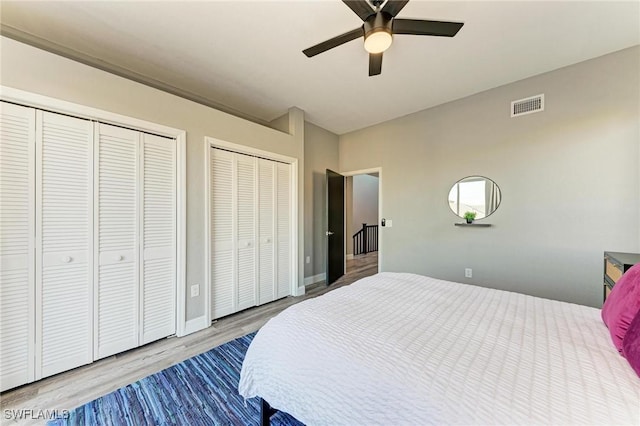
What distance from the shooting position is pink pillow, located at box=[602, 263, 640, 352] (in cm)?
100

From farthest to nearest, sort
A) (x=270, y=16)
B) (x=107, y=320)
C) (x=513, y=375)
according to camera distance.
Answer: (x=107, y=320) → (x=270, y=16) → (x=513, y=375)

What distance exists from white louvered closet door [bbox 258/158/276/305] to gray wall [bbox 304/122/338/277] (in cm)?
78

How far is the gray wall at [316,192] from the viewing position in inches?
157

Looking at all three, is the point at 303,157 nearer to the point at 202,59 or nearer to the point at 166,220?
the point at 202,59

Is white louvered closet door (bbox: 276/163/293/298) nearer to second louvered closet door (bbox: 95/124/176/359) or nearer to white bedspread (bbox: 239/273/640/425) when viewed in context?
second louvered closet door (bbox: 95/124/176/359)

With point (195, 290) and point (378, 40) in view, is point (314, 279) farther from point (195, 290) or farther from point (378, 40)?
point (378, 40)

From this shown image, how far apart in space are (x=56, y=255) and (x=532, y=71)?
4835mm

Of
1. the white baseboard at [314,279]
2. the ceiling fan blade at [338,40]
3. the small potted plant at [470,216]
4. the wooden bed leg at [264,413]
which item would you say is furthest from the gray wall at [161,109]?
the small potted plant at [470,216]

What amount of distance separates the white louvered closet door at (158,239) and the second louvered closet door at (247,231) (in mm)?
403

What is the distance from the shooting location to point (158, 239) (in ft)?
7.43

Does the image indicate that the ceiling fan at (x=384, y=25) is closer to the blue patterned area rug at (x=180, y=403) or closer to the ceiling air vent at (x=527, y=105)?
the ceiling air vent at (x=527, y=105)

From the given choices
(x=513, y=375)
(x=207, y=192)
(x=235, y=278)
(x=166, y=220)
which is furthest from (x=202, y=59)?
(x=513, y=375)

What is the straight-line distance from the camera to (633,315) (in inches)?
38.9

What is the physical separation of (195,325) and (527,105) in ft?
14.8
